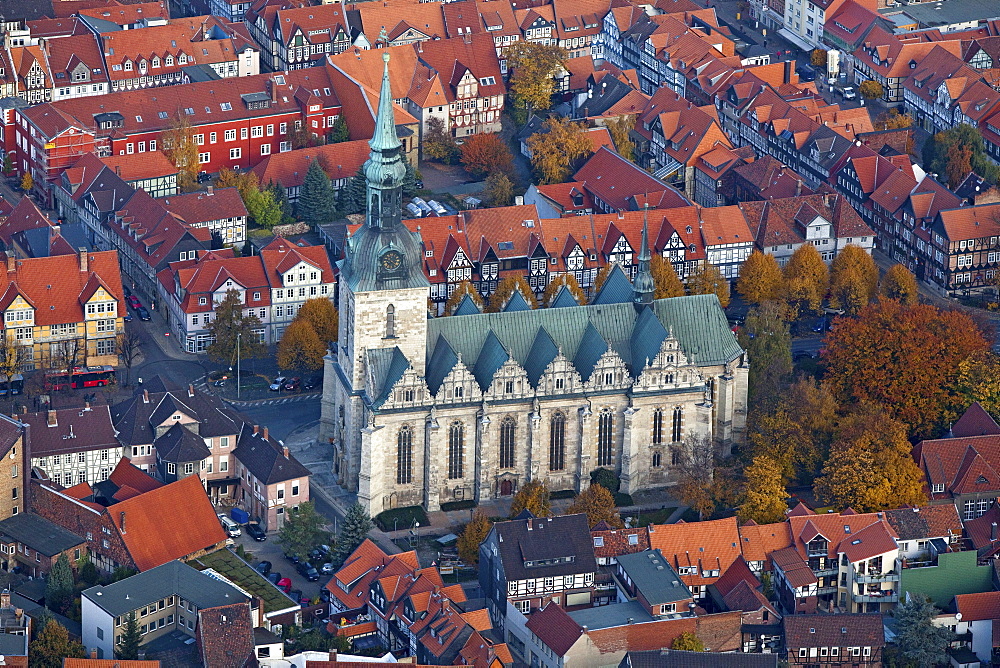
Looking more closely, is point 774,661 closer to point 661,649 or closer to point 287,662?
point 661,649

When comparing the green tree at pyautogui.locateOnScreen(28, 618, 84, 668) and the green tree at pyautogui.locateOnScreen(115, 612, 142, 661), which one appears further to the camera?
the green tree at pyautogui.locateOnScreen(115, 612, 142, 661)

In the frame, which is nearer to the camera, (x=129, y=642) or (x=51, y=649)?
(x=51, y=649)

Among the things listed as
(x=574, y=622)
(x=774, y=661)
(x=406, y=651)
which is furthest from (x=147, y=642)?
(x=774, y=661)

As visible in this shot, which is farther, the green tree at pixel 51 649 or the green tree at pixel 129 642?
the green tree at pixel 129 642
